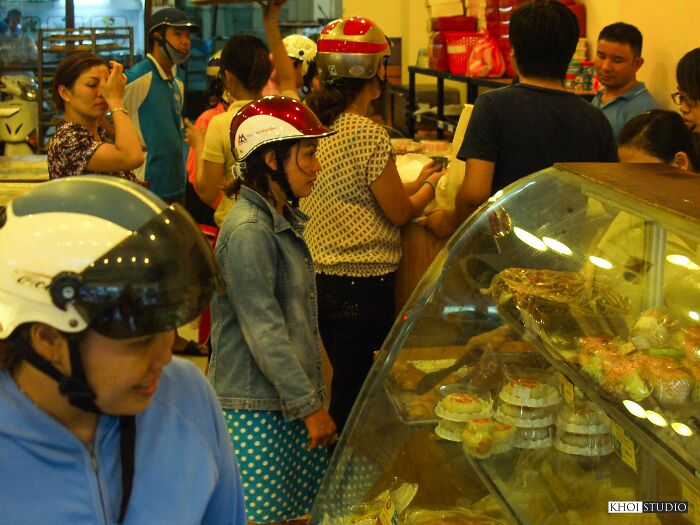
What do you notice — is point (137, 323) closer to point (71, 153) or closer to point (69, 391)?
point (69, 391)

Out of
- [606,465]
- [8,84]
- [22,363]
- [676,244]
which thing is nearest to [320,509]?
[606,465]

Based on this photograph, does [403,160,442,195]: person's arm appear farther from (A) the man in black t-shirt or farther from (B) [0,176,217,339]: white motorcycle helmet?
(B) [0,176,217,339]: white motorcycle helmet

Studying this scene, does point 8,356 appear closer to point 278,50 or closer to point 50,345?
point 50,345

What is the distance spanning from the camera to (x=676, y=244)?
196 cm

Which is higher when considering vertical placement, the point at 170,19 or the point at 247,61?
the point at 170,19

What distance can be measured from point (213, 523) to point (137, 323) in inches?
16.2

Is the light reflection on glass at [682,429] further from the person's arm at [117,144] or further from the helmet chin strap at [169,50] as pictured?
the helmet chin strap at [169,50]

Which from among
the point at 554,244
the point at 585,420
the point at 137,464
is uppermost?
the point at 554,244

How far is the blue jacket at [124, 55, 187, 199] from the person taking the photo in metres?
5.00

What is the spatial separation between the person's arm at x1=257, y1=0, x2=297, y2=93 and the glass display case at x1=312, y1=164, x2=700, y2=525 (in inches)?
91.2

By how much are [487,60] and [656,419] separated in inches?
151

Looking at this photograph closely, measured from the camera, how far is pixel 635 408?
188 cm

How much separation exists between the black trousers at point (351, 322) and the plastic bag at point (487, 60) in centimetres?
240

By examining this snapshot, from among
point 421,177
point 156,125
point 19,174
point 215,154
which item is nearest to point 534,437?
point 421,177
